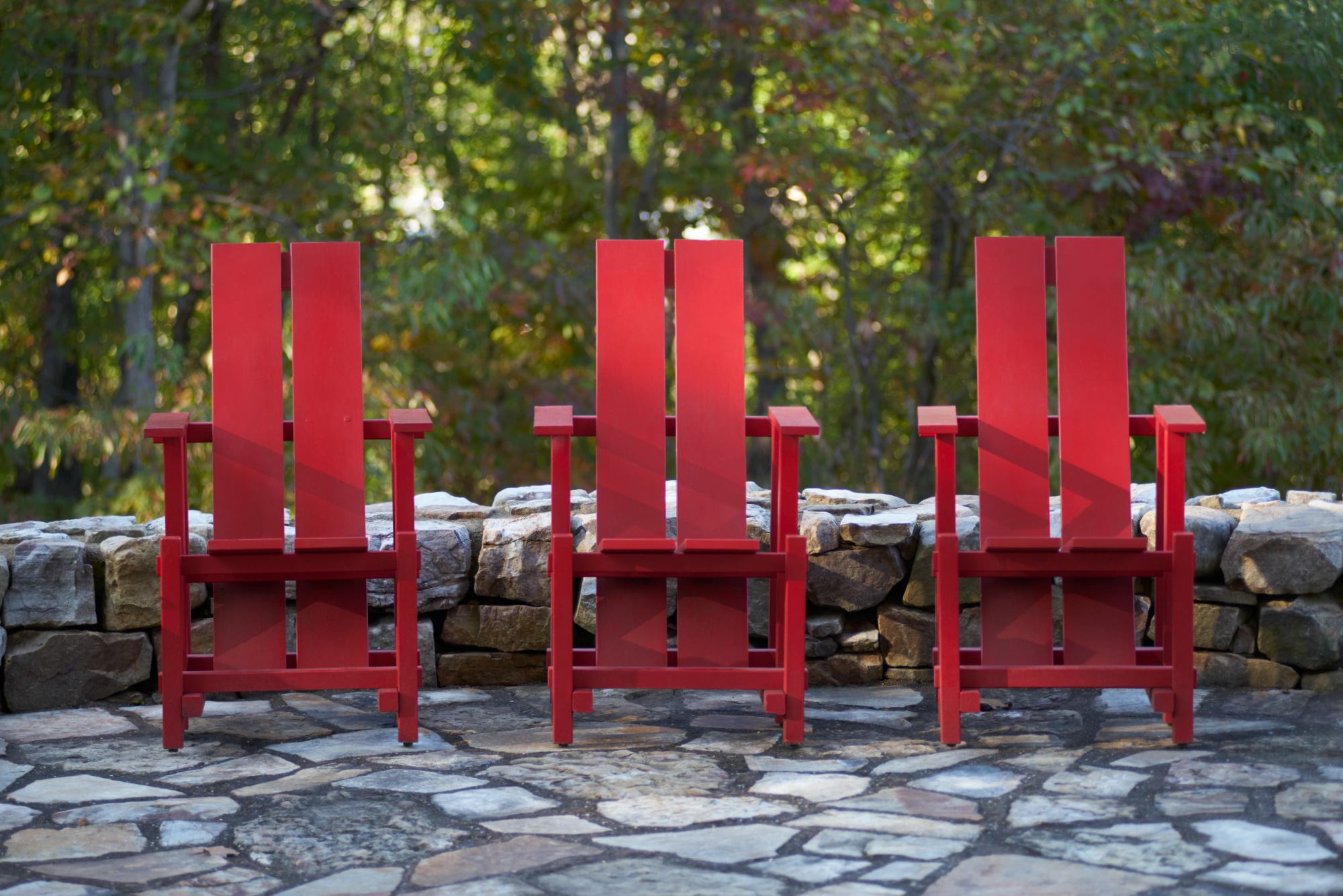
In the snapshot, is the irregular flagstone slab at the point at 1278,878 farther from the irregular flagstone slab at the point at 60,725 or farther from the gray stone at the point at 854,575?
the irregular flagstone slab at the point at 60,725

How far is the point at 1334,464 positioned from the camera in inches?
244

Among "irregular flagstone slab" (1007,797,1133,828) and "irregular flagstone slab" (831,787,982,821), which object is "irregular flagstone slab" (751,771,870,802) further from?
"irregular flagstone slab" (1007,797,1133,828)

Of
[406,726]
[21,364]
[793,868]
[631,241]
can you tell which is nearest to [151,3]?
[21,364]

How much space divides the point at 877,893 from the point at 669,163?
712 centimetres

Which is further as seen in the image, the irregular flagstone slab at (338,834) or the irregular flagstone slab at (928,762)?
the irregular flagstone slab at (928,762)

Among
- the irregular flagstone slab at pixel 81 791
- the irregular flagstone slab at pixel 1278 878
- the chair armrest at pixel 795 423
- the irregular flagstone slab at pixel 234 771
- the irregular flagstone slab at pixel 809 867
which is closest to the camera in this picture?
the irregular flagstone slab at pixel 1278 878

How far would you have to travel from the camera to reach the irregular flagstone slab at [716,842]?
197cm

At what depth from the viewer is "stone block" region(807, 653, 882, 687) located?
10.9ft

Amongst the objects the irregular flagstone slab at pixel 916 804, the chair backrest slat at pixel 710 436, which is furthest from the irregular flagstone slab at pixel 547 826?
the chair backrest slat at pixel 710 436

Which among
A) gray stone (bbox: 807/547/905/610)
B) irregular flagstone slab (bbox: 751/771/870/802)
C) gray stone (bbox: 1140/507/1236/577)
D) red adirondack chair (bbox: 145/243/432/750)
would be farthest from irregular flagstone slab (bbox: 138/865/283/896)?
gray stone (bbox: 1140/507/1236/577)

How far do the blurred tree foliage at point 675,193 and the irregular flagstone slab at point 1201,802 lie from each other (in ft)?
13.6

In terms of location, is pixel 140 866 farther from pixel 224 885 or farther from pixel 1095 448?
pixel 1095 448

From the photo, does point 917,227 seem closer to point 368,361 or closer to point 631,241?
point 368,361

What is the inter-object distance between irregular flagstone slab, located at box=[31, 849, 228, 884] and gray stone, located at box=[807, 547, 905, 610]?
1733 mm
